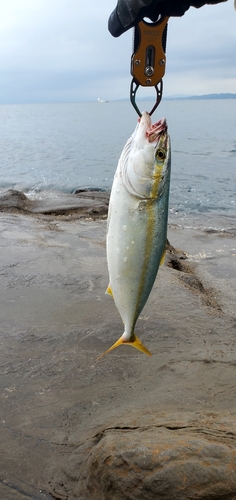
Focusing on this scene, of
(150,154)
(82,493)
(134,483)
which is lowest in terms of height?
(82,493)

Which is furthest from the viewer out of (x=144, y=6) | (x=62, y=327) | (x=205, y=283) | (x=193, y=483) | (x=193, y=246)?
(x=193, y=246)

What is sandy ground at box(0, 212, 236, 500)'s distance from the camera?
326 centimetres

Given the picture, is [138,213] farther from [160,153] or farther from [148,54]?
[148,54]

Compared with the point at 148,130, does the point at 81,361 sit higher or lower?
lower

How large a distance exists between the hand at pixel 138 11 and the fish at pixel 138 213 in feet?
2.41

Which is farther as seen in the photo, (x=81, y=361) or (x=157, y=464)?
(x=81, y=361)

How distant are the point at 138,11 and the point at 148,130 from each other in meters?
0.84

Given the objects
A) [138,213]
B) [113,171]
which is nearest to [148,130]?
[138,213]

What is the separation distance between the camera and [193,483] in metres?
2.62

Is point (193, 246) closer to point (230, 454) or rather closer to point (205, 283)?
point (205, 283)

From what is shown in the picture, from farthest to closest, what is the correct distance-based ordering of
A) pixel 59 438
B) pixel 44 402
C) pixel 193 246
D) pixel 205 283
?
pixel 193 246 < pixel 205 283 < pixel 44 402 < pixel 59 438

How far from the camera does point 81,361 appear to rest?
413cm

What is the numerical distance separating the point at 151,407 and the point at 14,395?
1142 millimetres

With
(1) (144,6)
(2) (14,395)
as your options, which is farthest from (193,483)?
(1) (144,6)
